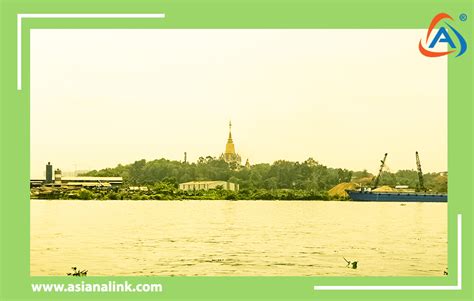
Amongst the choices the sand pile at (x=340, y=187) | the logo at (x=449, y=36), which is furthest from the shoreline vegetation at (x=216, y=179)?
the logo at (x=449, y=36)

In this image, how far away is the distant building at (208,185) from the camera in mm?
29542

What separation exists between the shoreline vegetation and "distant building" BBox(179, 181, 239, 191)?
0.83ft

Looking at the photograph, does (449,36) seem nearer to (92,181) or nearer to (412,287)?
(412,287)

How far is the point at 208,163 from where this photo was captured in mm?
24734

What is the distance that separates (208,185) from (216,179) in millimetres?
1459

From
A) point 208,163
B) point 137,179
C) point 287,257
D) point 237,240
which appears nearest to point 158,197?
point 137,179

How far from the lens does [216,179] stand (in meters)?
28.6

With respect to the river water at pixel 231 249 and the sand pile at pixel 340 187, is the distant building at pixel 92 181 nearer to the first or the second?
the sand pile at pixel 340 187

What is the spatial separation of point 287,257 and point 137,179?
16527 millimetres

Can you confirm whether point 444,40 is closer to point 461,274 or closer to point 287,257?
point 461,274

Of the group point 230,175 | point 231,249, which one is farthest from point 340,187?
point 231,249

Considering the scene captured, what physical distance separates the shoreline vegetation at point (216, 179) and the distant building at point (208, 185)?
0.83ft

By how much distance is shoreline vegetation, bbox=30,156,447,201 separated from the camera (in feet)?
77.3
